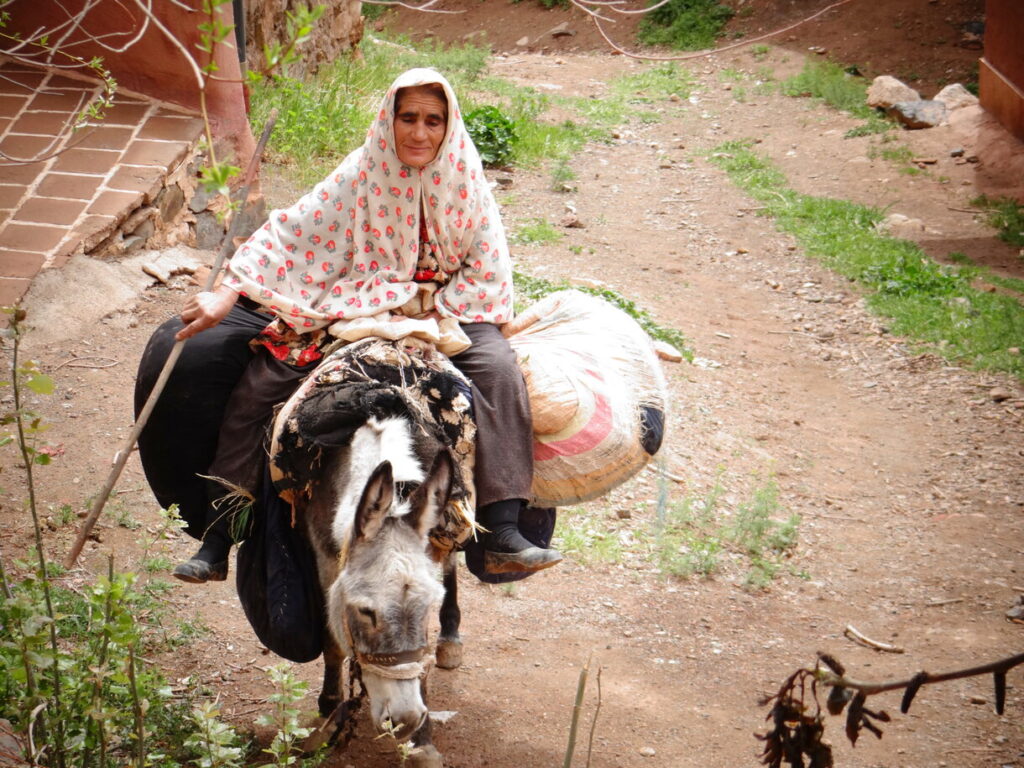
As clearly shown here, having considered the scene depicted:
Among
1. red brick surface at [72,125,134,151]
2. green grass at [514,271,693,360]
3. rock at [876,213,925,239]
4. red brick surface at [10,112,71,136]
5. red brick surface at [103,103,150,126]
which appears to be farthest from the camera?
rock at [876,213,925,239]

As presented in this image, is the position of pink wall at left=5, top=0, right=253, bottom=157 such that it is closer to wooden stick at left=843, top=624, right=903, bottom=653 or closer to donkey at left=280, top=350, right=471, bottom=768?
donkey at left=280, top=350, right=471, bottom=768

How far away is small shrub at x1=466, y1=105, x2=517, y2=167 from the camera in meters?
9.83

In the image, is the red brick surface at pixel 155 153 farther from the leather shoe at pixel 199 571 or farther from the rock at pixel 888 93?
the rock at pixel 888 93

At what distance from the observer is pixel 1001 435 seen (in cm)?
A: 618

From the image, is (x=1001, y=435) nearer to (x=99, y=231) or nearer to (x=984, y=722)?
(x=984, y=722)

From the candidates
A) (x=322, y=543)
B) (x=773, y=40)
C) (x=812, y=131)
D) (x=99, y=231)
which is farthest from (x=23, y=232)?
(x=773, y=40)

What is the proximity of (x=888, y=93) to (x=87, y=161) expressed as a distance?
9.40 meters

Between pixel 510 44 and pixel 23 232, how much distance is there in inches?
514

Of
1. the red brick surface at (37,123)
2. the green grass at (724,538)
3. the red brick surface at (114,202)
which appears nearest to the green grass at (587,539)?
the green grass at (724,538)

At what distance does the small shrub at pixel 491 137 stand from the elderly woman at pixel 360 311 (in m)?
6.38

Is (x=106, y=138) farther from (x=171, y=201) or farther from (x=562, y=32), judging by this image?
(x=562, y=32)

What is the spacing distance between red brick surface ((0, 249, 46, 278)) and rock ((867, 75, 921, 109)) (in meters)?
9.81

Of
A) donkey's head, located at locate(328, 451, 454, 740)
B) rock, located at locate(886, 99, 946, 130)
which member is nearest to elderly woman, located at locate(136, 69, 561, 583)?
donkey's head, located at locate(328, 451, 454, 740)

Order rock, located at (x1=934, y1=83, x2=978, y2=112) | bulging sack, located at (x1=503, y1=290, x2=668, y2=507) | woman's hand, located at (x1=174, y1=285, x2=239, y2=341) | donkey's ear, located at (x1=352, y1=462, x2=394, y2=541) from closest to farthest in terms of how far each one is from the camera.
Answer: donkey's ear, located at (x1=352, y1=462, x2=394, y2=541) < woman's hand, located at (x1=174, y1=285, x2=239, y2=341) < bulging sack, located at (x1=503, y1=290, x2=668, y2=507) < rock, located at (x1=934, y1=83, x2=978, y2=112)
